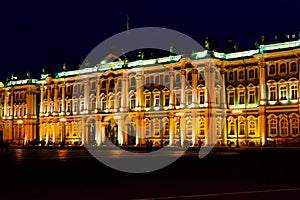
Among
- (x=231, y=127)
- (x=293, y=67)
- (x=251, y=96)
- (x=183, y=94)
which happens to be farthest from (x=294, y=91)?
(x=183, y=94)

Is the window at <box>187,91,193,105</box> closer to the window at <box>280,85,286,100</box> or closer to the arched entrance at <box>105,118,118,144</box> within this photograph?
the window at <box>280,85,286,100</box>

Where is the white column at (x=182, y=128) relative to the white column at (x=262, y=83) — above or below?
below

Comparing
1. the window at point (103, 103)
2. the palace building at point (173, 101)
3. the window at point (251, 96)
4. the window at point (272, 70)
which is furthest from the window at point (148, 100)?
the window at point (272, 70)

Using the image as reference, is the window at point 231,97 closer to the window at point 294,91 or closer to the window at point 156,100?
the window at point 294,91

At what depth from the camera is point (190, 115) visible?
232 feet

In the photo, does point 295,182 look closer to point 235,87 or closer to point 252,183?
point 252,183

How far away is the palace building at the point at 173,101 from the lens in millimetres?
63438

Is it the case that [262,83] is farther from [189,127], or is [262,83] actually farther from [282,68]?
[189,127]

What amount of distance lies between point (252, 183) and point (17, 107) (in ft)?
284

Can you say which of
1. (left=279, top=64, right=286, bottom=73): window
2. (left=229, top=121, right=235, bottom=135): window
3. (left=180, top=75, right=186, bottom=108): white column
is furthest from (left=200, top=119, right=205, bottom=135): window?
(left=279, top=64, right=286, bottom=73): window

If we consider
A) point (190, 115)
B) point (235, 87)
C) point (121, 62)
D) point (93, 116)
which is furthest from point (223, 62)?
point (93, 116)

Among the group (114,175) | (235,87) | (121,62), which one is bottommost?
(114,175)

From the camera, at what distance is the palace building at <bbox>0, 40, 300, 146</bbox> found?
6344cm

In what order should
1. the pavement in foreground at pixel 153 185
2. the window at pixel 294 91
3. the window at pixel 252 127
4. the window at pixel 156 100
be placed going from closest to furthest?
the pavement in foreground at pixel 153 185 → the window at pixel 294 91 → the window at pixel 252 127 → the window at pixel 156 100
